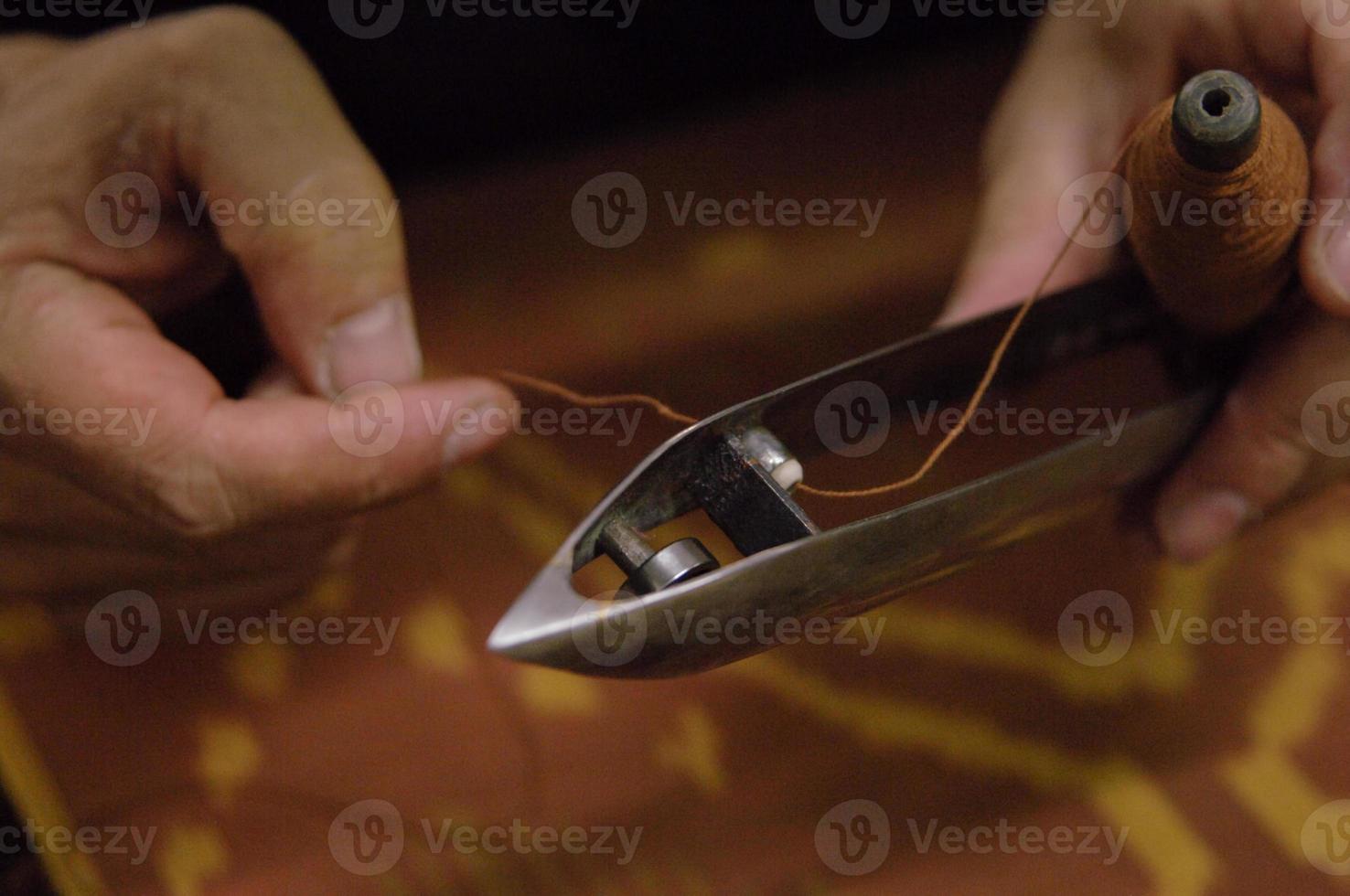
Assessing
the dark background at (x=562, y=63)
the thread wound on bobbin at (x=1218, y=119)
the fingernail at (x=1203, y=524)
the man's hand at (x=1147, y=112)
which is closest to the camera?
the thread wound on bobbin at (x=1218, y=119)

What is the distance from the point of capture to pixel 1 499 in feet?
2.59

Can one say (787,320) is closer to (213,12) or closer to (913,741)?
(913,741)

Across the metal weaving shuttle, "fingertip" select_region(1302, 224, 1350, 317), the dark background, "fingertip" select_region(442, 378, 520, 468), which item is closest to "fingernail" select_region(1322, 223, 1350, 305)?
"fingertip" select_region(1302, 224, 1350, 317)

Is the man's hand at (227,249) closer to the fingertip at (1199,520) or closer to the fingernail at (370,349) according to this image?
the fingernail at (370,349)

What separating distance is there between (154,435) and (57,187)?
0.17m

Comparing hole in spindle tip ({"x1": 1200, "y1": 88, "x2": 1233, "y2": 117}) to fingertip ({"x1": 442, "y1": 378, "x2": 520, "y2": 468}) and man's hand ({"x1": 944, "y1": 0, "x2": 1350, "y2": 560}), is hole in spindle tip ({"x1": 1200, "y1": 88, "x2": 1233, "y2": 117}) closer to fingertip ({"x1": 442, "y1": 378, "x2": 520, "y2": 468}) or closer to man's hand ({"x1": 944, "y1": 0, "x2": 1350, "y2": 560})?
man's hand ({"x1": 944, "y1": 0, "x2": 1350, "y2": 560})

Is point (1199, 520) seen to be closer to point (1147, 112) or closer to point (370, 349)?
point (1147, 112)

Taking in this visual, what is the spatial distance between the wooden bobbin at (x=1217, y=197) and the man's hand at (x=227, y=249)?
39 centimetres

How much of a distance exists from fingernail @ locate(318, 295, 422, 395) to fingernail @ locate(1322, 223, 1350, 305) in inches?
20.7

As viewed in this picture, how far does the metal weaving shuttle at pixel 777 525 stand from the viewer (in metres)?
0.48

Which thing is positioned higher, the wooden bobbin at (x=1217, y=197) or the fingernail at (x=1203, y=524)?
the wooden bobbin at (x=1217, y=197)

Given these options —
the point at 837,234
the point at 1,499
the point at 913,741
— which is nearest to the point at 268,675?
the point at 1,499

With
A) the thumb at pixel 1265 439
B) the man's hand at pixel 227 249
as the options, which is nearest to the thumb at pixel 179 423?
the man's hand at pixel 227 249

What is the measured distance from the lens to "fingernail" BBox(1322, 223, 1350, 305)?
1.88 feet
